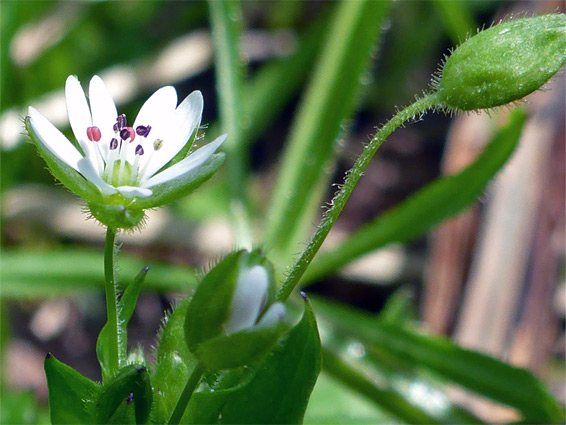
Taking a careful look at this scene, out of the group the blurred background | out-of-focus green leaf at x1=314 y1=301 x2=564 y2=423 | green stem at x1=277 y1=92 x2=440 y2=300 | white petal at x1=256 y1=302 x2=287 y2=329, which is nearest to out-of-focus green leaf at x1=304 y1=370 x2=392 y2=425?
the blurred background

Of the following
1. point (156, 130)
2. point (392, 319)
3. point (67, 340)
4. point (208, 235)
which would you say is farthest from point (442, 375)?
point (67, 340)

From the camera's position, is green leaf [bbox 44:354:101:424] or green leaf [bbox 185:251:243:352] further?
green leaf [bbox 44:354:101:424]

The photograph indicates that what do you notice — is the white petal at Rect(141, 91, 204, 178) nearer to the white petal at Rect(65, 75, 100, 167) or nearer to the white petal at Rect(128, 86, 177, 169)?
the white petal at Rect(128, 86, 177, 169)

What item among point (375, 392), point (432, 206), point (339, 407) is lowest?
point (339, 407)

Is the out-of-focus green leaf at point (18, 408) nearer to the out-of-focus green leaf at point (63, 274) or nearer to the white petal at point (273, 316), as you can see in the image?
the out-of-focus green leaf at point (63, 274)

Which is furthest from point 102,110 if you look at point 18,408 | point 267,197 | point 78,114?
point 267,197

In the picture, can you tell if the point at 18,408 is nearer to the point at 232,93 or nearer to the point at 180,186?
the point at 180,186
